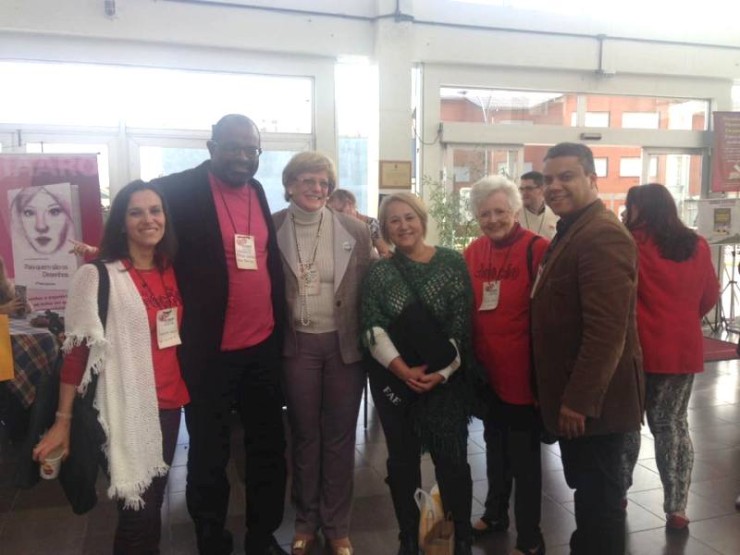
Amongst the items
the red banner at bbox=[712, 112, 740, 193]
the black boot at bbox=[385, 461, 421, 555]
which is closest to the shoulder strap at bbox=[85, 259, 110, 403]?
the black boot at bbox=[385, 461, 421, 555]

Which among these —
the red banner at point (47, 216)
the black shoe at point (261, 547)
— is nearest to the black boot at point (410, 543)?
the black shoe at point (261, 547)

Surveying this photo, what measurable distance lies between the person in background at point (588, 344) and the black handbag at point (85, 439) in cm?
134

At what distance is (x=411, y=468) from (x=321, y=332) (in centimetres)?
60

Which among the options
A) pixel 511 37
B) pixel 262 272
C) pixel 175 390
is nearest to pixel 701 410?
pixel 262 272

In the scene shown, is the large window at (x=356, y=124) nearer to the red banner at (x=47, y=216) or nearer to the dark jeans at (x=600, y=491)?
the red banner at (x=47, y=216)

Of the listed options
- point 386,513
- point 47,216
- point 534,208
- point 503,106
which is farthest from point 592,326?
point 503,106

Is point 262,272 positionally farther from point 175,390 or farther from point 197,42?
point 197,42

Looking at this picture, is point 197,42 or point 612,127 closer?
point 197,42

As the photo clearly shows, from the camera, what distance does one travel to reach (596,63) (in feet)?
21.9

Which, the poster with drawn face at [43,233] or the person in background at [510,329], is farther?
the poster with drawn face at [43,233]

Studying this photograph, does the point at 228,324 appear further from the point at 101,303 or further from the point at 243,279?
the point at 101,303

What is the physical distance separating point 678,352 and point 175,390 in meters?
1.97

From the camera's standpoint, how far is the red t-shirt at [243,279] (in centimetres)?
210

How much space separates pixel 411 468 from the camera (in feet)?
7.14
